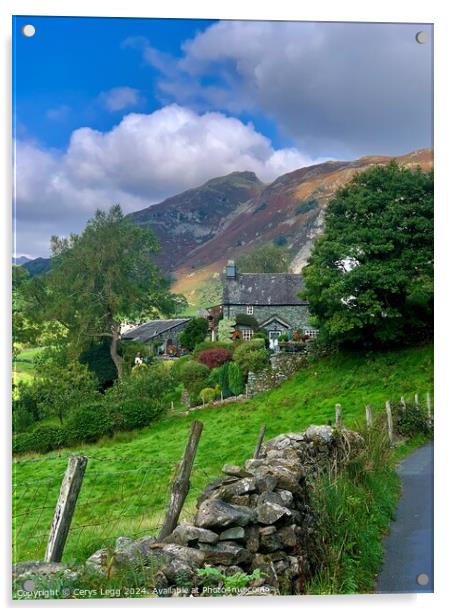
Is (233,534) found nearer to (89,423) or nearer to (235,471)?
(235,471)

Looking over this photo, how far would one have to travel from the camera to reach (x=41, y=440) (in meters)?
6.12

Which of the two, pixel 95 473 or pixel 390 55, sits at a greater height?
pixel 390 55

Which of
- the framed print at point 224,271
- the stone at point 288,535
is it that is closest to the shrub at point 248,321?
the framed print at point 224,271

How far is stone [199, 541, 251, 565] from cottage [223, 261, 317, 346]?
254 centimetres

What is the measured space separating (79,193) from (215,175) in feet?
4.74

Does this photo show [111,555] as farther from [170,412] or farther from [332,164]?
[332,164]

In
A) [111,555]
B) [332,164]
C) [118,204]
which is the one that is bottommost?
[111,555]

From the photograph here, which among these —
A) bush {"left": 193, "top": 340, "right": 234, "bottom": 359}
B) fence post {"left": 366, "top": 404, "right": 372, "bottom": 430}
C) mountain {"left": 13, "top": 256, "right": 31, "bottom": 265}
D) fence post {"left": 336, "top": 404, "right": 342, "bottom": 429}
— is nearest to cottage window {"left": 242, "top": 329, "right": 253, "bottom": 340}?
bush {"left": 193, "top": 340, "right": 234, "bottom": 359}

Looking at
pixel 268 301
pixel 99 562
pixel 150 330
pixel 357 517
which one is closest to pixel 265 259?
pixel 268 301

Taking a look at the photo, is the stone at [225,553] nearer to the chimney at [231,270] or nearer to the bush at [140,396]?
the bush at [140,396]

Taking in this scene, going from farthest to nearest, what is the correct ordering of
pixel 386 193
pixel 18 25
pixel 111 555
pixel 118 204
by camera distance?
pixel 386 193 → pixel 118 204 → pixel 18 25 → pixel 111 555

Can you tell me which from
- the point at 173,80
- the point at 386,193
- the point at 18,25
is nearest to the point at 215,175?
the point at 173,80

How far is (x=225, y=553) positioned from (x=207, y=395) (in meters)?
2.17

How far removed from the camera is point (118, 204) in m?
6.45
